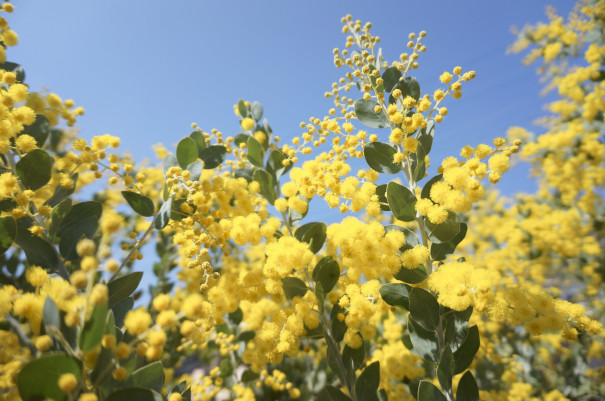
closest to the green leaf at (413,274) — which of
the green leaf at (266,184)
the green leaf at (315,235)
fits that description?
the green leaf at (315,235)

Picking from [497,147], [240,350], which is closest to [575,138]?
[497,147]

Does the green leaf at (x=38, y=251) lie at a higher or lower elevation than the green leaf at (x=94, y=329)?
higher

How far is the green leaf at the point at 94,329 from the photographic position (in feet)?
2.48

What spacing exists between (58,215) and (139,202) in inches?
12.7

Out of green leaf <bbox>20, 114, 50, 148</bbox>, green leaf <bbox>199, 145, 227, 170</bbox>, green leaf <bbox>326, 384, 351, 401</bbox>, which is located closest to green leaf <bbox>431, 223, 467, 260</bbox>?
green leaf <bbox>326, 384, 351, 401</bbox>

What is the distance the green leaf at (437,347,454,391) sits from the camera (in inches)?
46.4

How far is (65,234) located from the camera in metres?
1.38

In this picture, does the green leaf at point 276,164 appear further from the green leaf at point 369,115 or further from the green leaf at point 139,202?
the green leaf at point 139,202

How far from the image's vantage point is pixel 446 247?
4.51ft

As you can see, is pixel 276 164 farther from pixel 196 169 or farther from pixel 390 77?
pixel 390 77

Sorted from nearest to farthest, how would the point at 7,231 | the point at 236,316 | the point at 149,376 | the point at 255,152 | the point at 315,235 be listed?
the point at 149,376
the point at 7,231
the point at 315,235
the point at 255,152
the point at 236,316

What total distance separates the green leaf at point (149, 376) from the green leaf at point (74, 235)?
0.76 m

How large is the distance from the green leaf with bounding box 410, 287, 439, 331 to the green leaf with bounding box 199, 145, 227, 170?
1.20m

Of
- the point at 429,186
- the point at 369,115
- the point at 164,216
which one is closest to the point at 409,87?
the point at 369,115
